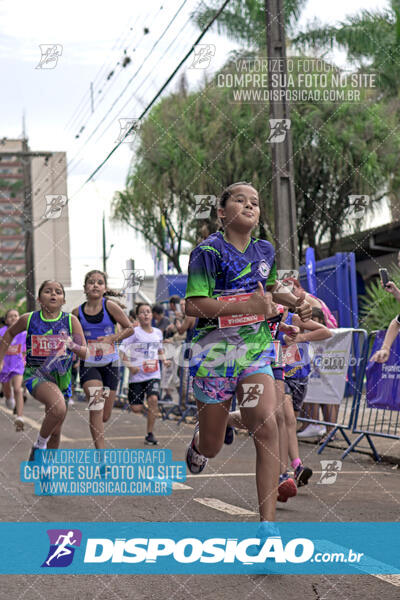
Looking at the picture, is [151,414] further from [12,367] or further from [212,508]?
[212,508]

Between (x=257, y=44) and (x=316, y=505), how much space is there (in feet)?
80.6

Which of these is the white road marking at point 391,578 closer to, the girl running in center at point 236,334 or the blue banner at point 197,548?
the blue banner at point 197,548

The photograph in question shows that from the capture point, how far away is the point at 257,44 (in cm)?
2989

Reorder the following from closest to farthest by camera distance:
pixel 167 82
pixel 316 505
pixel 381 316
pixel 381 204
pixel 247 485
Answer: pixel 316 505
pixel 247 485
pixel 167 82
pixel 381 316
pixel 381 204

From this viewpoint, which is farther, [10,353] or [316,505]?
[10,353]

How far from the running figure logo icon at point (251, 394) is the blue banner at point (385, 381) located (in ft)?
15.2

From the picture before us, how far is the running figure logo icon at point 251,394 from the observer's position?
17.0ft

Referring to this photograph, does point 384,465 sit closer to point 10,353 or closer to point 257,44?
point 10,353

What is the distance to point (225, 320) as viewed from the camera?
17.1ft

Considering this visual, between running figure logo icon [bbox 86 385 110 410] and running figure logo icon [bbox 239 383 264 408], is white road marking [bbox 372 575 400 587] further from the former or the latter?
running figure logo icon [bbox 86 385 110 410]

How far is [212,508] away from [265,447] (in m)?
1.97

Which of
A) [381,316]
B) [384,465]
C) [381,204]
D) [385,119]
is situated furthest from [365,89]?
[384,465]

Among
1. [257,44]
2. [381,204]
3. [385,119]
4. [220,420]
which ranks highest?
[257,44]

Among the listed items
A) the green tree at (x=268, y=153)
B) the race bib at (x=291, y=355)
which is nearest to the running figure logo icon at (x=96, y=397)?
the race bib at (x=291, y=355)
